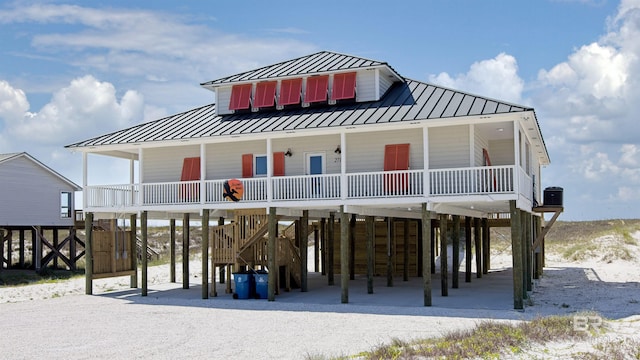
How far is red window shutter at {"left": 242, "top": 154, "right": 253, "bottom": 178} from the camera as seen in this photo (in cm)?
2741

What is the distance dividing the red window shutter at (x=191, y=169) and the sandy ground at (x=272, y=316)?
4.40m

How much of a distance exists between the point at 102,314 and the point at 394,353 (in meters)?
11.7

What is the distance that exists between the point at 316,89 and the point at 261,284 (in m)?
7.31

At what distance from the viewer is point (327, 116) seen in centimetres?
2531

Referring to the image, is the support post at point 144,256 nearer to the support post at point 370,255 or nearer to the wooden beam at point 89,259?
the wooden beam at point 89,259

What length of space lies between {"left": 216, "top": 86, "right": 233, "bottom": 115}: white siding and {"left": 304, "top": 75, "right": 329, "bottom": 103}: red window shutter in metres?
3.56

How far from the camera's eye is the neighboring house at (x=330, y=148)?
75.1ft

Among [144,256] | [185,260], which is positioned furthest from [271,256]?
[185,260]

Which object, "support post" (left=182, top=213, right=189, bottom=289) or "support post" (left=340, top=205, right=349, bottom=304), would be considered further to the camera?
"support post" (left=182, top=213, right=189, bottom=289)

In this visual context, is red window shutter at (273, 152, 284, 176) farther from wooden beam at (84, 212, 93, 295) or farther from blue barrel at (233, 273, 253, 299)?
wooden beam at (84, 212, 93, 295)

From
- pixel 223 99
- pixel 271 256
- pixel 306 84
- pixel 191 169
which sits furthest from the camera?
pixel 223 99

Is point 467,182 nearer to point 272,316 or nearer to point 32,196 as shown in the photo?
point 272,316

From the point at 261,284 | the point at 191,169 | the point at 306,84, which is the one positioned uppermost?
the point at 306,84

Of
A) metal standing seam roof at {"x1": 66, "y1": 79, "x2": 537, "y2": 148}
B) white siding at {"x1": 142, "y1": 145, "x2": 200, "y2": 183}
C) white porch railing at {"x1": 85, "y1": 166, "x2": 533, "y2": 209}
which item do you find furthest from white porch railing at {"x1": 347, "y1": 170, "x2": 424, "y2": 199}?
white siding at {"x1": 142, "y1": 145, "x2": 200, "y2": 183}
